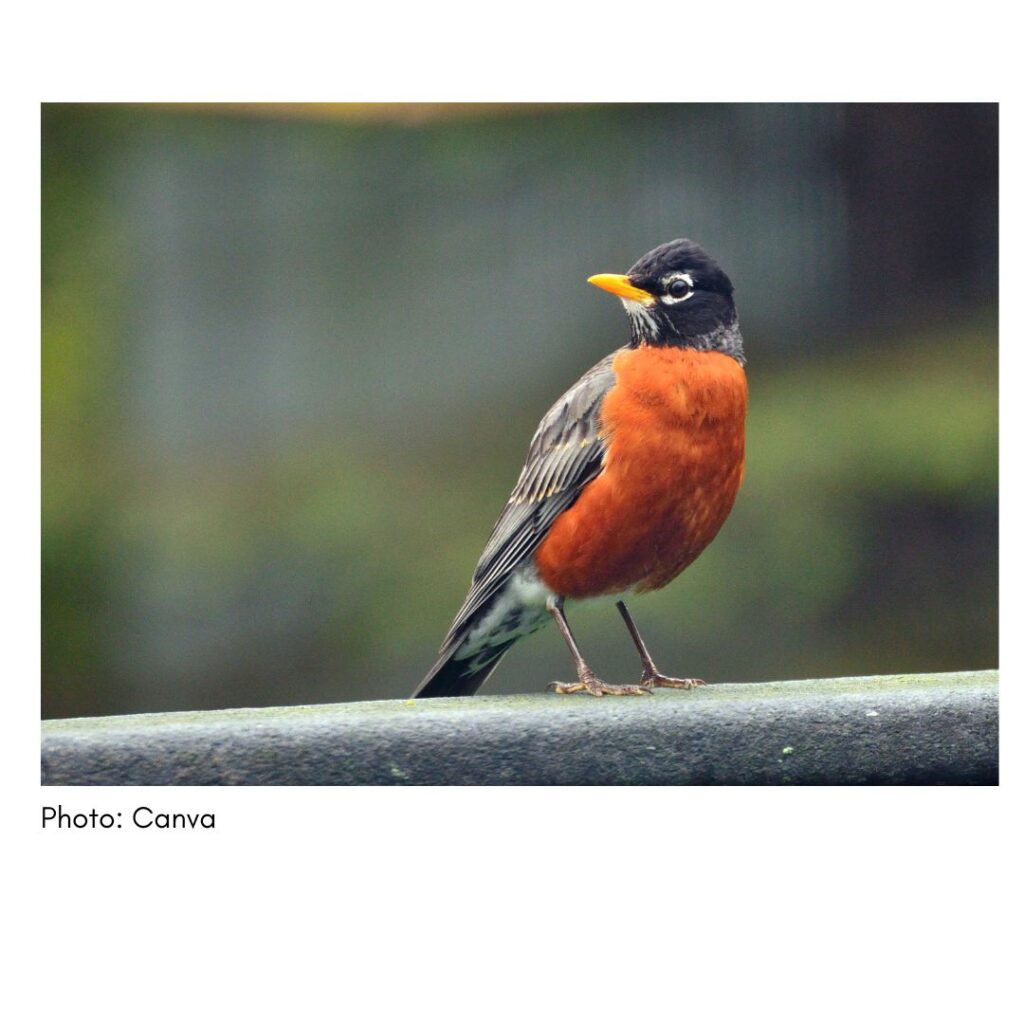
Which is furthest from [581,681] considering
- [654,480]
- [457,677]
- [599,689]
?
[654,480]

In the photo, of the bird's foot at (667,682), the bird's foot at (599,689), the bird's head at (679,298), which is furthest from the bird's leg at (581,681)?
the bird's head at (679,298)

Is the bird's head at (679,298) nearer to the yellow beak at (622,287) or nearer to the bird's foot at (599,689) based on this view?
the yellow beak at (622,287)

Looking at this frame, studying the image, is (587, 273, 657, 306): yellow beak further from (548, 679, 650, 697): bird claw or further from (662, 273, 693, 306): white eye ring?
(548, 679, 650, 697): bird claw

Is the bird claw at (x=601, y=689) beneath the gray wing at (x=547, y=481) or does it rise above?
beneath

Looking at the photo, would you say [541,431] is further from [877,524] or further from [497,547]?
[877,524]

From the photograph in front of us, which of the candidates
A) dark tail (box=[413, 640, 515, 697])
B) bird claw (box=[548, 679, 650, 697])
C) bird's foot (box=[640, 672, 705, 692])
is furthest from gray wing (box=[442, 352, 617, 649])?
bird's foot (box=[640, 672, 705, 692])

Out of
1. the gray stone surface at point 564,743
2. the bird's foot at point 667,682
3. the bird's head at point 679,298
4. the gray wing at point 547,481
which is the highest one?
the bird's head at point 679,298

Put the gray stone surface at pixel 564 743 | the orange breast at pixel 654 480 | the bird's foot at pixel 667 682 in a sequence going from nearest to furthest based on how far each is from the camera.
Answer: the gray stone surface at pixel 564 743, the orange breast at pixel 654 480, the bird's foot at pixel 667 682
